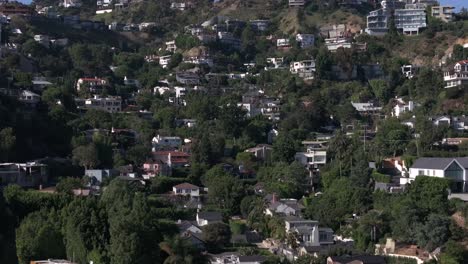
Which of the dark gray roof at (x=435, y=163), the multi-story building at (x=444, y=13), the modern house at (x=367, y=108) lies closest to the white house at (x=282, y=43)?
the multi-story building at (x=444, y=13)

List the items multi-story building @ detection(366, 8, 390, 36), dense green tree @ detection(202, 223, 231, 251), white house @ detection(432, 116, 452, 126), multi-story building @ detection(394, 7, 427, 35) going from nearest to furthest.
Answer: dense green tree @ detection(202, 223, 231, 251), white house @ detection(432, 116, 452, 126), multi-story building @ detection(394, 7, 427, 35), multi-story building @ detection(366, 8, 390, 36)

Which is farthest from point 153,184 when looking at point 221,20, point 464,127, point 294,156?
point 221,20

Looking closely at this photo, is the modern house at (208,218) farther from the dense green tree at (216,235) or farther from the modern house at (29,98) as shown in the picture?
the modern house at (29,98)

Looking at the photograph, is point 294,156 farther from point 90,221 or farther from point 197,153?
point 90,221

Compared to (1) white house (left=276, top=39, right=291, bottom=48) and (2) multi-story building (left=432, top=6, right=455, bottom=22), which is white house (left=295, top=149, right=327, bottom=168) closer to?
(1) white house (left=276, top=39, right=291, bottom=48)

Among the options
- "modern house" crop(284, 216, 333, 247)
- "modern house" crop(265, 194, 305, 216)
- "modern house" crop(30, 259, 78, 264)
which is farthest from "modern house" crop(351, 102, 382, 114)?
"modern house" crop(30, 259, 78, 264)

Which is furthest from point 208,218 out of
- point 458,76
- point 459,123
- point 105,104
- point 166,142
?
point 458,76
